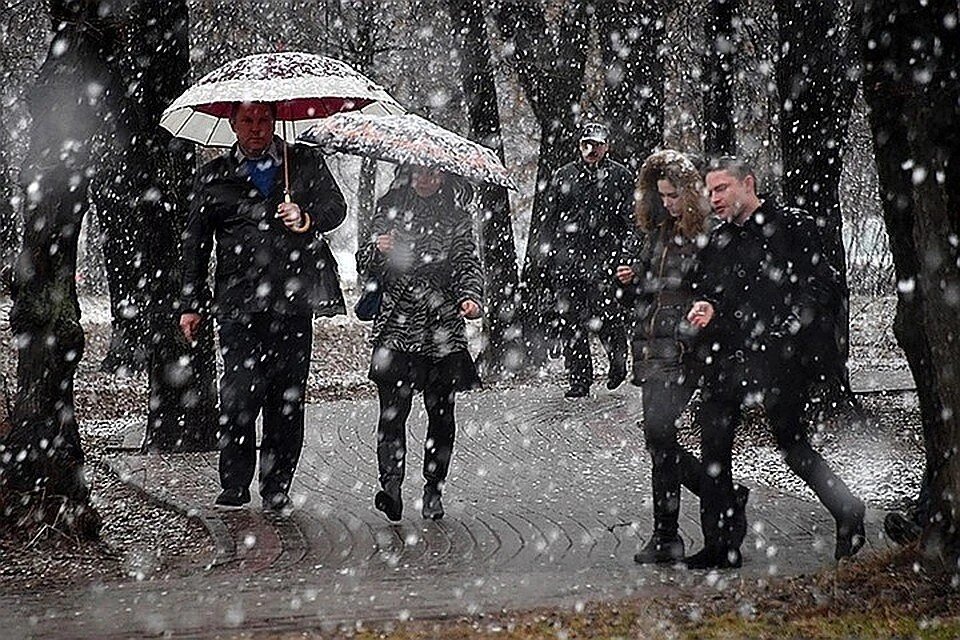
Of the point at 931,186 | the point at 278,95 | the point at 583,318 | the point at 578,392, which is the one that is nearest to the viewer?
the point at 931,186

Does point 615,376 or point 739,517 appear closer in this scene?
point 739,517

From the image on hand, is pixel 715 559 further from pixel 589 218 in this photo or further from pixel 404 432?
pixel 589 218

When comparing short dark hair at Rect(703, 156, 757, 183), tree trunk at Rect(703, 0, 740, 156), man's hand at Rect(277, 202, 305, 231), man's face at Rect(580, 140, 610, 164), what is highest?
tree trunk at Rect(703, 0, 740, 156)

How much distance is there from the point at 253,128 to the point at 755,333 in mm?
3145

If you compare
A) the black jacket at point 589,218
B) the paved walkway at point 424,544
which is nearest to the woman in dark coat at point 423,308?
the paved walkway at point 424,544

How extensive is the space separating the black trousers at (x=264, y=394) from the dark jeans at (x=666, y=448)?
2.12 meters

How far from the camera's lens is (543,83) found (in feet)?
64.0

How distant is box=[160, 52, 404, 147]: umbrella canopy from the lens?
9.07 meters

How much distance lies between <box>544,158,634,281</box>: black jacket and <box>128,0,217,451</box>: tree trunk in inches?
143

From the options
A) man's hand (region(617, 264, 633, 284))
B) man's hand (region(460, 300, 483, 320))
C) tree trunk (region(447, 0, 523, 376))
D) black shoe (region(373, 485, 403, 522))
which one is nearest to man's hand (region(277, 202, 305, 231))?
man's hand (region(460, 300, 483, 320))

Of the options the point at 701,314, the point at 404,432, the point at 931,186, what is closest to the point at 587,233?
the point at 404,432

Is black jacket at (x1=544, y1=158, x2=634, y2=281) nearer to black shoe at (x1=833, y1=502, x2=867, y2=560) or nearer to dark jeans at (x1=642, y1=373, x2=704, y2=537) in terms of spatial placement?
dark jeans at (x1=642, y1=373, x2=704, y2=537)

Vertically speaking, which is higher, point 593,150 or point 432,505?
point 593,150

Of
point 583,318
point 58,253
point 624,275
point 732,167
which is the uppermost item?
point 732,167
